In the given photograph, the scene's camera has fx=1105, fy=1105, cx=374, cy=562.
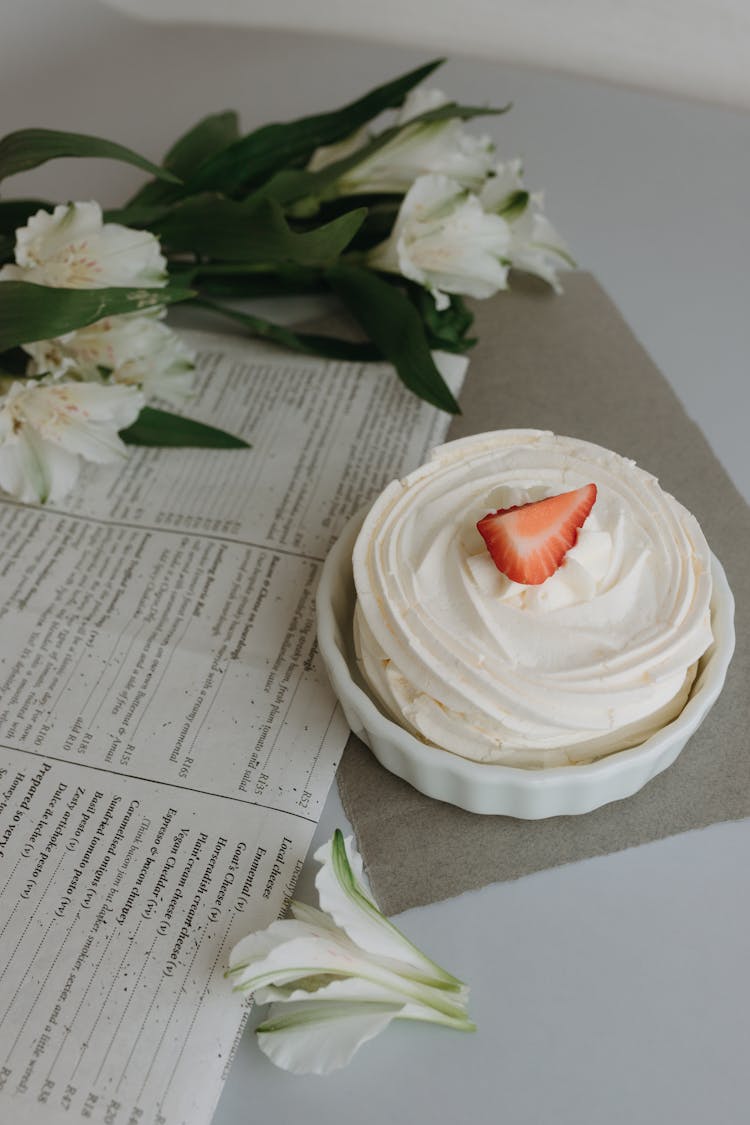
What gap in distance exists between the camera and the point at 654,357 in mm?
920

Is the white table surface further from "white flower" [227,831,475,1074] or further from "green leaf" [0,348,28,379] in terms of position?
"green leaf" [0,348,28,379]

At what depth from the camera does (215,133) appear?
97 cm

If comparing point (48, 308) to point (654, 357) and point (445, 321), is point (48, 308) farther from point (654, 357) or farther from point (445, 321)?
point (654, 357)

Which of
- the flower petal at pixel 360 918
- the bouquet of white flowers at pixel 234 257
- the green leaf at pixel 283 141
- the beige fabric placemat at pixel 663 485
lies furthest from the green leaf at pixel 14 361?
the flower petal at pixel 360 918

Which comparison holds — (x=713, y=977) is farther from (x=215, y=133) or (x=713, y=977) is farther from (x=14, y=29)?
(x=14, y=29)

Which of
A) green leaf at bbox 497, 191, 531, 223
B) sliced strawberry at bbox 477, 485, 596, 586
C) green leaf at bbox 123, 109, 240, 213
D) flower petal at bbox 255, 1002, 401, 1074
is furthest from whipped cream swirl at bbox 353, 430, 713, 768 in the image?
green leaf at bbox 123, 109, 240, 213

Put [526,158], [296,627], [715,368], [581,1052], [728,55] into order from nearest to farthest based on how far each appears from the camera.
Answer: [581,1052]
[296,627]
[715,368]
[526,158]
[728,55]

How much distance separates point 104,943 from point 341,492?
1.20 feet

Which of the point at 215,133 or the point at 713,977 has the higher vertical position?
the point at 215,133

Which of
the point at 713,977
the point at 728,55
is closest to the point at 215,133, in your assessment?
the point at 728,55

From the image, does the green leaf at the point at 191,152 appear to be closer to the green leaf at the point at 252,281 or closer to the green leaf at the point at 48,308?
the green leaf at the point at 252,281

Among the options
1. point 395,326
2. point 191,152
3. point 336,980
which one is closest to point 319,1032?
point 336,980

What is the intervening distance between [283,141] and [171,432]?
0.28m

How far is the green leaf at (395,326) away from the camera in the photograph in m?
0.81
